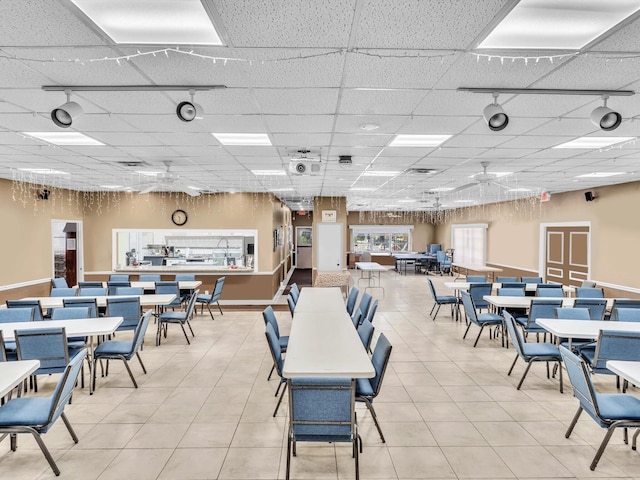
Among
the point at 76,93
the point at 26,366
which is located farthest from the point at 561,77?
the point at 26,366

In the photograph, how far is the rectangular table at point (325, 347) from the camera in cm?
273

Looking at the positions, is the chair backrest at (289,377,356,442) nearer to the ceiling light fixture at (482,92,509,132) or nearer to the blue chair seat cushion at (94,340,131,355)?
the ceiling light fixture at (482,92,509,132)

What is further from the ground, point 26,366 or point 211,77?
point 211,77

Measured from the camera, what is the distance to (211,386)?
4.40 m

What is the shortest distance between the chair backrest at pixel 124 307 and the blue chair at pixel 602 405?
508 centimetres

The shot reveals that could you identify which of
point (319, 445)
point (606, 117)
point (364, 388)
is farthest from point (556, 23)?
point (319, 445)

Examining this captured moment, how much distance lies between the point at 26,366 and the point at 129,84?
7.69 feet

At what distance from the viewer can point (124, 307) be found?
521 centimetres

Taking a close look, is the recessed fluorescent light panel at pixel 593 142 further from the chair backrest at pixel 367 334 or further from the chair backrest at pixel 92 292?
the chair backrest at pixel 92 292

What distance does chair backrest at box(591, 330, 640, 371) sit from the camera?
3530mm

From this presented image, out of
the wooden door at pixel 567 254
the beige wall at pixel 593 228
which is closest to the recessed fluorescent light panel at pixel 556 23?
the beige wall at pixel 593 228

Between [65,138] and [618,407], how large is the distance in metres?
6.07

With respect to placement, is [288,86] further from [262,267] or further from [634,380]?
[262,267]

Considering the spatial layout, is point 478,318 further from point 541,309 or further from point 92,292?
point 92,292
